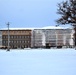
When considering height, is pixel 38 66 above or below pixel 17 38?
below

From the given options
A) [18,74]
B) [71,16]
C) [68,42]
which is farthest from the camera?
[68,42]

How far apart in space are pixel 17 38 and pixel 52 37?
1909 cm

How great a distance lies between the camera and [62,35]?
15412 centimetres

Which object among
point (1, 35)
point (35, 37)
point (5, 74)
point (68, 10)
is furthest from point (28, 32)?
point (5, 74)

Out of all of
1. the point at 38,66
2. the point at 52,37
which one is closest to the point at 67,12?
the point at 38,66

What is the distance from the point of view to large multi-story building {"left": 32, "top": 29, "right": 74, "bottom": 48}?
498ft

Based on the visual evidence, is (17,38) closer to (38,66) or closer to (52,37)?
(52,37)

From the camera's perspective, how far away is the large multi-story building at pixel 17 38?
152500 mm

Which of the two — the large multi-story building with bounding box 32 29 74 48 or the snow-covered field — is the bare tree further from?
the large multi-story building with bounding box 32 29 74 48

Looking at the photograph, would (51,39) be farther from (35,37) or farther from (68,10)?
(68,10)

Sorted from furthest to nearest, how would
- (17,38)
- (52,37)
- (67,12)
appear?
(17,38)
(52,37)
(67,12)

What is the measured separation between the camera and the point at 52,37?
153000mm

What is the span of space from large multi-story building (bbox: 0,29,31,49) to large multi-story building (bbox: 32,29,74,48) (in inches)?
134

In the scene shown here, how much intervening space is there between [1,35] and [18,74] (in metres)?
148
